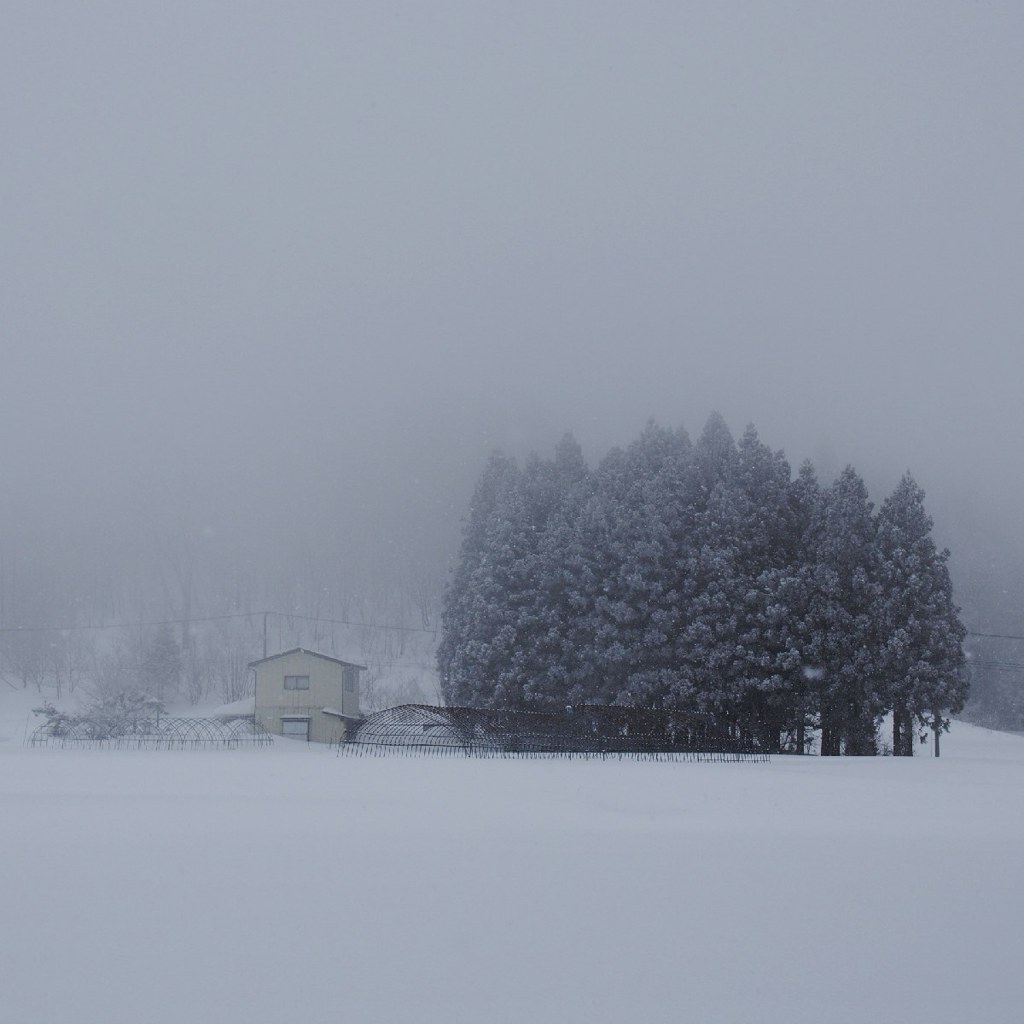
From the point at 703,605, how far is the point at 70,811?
2705 cm

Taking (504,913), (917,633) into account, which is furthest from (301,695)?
(504,913)

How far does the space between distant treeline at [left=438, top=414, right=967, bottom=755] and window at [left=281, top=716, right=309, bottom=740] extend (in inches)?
336

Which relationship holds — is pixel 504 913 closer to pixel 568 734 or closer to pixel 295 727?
pixel 568 734

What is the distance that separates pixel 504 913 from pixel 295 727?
4075 cm

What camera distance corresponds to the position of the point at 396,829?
11836 millimetres

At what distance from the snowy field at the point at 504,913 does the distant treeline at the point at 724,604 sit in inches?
867

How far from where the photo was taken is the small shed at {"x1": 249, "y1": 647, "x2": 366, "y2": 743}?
46875 mm

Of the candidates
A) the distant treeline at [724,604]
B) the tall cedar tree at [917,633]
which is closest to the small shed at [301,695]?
the distant treeline at [724,604]

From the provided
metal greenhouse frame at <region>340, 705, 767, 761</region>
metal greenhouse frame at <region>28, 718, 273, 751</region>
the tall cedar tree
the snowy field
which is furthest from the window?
the snowy field

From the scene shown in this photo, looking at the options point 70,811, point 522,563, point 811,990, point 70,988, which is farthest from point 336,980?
point 522,563

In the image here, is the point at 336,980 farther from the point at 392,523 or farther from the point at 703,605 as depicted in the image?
the point at 392,523

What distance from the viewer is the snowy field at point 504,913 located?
243 inches

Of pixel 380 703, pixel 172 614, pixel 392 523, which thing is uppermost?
pixel 392 523

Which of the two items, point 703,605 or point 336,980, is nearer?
point 336,980
